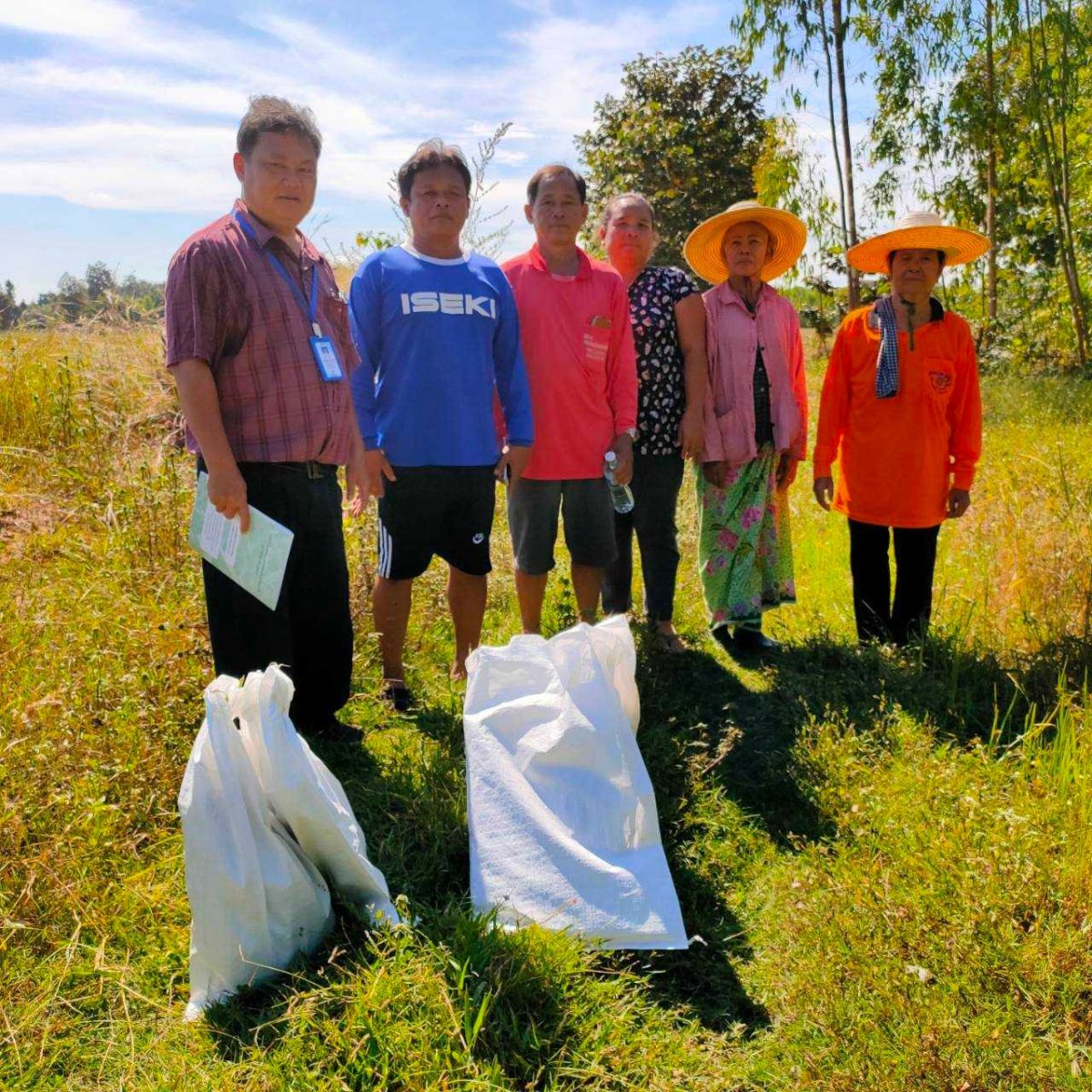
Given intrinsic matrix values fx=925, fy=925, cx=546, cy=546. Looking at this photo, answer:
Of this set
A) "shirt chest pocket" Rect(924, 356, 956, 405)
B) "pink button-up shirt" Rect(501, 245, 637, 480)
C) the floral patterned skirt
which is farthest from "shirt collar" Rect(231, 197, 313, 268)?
"shirt chest pocket" Rect(924, 356, 956, 405)

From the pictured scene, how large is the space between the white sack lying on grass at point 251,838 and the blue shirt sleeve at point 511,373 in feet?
5.04

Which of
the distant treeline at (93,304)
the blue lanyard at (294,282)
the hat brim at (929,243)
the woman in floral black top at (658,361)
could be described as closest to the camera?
the blue lanyard at (294,282)

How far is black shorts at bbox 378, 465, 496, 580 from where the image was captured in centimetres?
314

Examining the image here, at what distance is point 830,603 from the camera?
4.41 metres

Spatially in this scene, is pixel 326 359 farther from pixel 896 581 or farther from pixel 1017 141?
pixel 1017 141

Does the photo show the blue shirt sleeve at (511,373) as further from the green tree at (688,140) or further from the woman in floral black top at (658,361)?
the green tree at (688,140)

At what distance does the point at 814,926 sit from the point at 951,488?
2.14 m

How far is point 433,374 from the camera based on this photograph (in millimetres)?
3045

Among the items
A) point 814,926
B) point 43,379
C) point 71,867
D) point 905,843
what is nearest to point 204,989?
point 71,867

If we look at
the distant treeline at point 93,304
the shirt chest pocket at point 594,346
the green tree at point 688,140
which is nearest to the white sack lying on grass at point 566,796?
the shirt chest pocket at point 594,346

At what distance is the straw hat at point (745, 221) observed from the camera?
12.1ft

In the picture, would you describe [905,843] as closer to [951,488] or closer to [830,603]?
[951,488]

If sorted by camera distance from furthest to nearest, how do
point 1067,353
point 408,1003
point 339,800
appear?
→ point 1067,353 < point 339,800 < point 408,1003

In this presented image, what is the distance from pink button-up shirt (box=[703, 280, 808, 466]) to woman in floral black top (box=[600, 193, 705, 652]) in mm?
74
